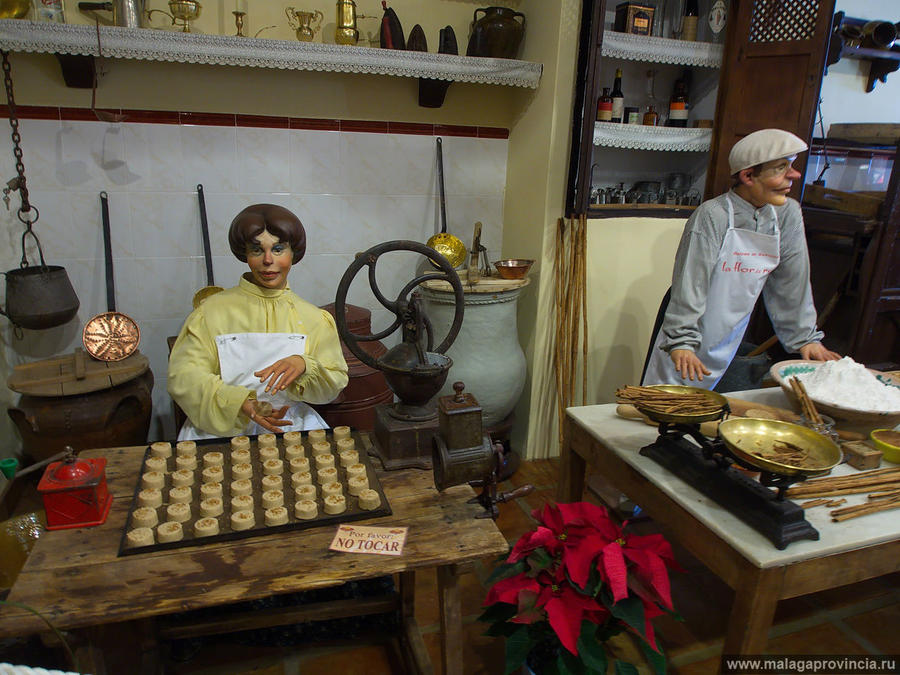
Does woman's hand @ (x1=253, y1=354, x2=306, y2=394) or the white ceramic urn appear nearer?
woman's hand @ (x1=253, y1=354, x2=306, y2=394)

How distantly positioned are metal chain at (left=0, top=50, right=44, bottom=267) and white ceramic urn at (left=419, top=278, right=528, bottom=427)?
2132mm

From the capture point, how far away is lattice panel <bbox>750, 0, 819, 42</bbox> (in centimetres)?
348

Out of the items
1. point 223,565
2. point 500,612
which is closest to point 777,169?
point 500,612

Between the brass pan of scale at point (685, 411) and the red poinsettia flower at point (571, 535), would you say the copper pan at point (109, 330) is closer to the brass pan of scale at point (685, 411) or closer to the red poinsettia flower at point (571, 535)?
the red poinsettia flower at point (571, 535)

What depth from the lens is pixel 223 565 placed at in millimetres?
1453

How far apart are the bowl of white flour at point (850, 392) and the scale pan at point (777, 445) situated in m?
0.49

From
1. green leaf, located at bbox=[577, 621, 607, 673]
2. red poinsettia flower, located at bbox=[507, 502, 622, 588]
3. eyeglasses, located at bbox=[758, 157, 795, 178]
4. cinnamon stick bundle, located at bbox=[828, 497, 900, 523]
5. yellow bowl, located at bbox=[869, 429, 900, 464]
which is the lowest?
green leaf, located at bbox=[577, 621, 607, 673]

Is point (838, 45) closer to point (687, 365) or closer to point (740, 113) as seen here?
point (740, 113)

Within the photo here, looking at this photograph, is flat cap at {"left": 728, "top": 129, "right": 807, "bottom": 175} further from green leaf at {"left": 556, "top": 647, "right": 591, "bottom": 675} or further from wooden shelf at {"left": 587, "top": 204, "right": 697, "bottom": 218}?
green leaf at {"left": 556, "top": 647, "right": 591, "bottom": 675}

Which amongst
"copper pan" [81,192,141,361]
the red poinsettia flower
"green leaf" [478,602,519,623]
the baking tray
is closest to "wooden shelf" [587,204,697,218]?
the red poinsettia flower

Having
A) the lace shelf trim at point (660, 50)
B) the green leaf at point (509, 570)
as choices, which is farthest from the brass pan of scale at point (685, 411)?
the lace shelf trim at point (660, 50)

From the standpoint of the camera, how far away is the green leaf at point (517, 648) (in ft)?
5.90

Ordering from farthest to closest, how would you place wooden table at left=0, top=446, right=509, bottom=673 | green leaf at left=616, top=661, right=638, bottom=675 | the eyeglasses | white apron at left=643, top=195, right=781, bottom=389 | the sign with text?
white apron at left=643, top=195, right=781, bottom=389, the eyeglasses, green leaf at left=616, top=661, right=638, bottom=675, the sign with text, wooden table at left=0, top=446, right=509, bottom=673

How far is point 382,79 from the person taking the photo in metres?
3.82
